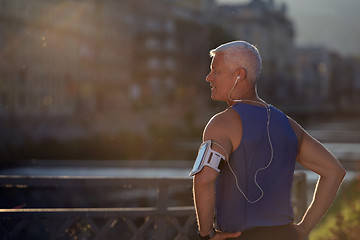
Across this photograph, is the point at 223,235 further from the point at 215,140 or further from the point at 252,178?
the point at 215,140

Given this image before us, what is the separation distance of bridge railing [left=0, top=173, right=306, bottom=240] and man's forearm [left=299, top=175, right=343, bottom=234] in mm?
2017

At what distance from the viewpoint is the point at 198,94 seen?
253 feet

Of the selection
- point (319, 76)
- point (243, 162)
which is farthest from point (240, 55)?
point (319, 76)

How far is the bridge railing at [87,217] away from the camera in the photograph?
16.9 feet

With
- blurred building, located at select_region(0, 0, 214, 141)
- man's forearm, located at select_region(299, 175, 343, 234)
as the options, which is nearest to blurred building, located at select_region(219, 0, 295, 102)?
blurred building, located at select_region(0, 0, 214, 141)

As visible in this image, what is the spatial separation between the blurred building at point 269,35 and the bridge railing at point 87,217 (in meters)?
97.1

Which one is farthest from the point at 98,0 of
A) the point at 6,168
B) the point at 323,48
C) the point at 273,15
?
the point at 323,48

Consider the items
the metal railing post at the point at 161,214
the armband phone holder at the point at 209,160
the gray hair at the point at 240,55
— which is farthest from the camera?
the metal railing post at the point at 161,214

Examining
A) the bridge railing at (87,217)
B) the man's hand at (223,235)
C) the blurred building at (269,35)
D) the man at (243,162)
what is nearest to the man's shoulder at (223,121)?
the man at (243,162)

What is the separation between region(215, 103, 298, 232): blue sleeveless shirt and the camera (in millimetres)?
2678

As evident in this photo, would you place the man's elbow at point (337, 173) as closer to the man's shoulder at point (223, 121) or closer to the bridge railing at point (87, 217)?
the man's shoulder at point (223, 121)

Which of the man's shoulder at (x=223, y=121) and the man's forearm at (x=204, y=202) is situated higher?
the man's shoulder at (x=223, y=121)

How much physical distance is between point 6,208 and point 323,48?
18645 centimetres

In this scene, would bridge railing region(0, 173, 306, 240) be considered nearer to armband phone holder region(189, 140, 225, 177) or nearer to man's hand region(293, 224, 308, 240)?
man's hand region(293, 224, 308, 240)
